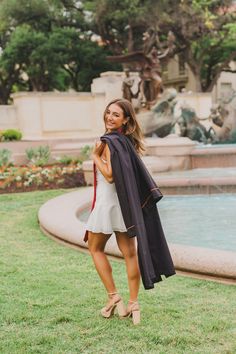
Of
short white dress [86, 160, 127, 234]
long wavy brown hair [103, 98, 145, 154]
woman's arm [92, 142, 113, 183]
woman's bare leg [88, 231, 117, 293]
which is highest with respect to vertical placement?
long wavy brown hair [103, 98, 145, 154]

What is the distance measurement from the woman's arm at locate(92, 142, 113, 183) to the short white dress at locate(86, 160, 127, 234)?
0.26 feet

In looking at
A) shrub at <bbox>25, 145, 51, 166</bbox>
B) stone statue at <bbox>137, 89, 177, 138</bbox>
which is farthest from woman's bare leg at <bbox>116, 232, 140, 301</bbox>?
stone statue at <bbox>137, 89, 177, 138</bbox>

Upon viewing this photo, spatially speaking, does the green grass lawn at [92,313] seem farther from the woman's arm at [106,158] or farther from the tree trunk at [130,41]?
the tree trunk at [130,41]

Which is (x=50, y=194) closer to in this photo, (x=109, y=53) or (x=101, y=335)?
(x=101, y=335)

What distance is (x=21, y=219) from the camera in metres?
8.60

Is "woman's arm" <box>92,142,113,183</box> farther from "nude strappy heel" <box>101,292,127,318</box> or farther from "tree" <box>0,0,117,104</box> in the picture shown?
"tree" <box>0,0,117,104</box>

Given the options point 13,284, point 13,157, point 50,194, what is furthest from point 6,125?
point 13,284

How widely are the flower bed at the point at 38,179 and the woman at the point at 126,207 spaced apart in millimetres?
8262

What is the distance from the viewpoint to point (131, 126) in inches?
149

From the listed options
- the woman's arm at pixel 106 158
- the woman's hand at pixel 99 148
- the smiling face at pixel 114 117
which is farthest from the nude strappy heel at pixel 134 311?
the smiling face at pixel 114 117

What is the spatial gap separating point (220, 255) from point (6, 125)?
22.4 metres

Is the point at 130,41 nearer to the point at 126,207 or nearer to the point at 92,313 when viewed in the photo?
the point at 92,313

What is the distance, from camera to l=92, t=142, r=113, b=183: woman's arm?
3633 millimetres

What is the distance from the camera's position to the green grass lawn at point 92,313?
338cm
